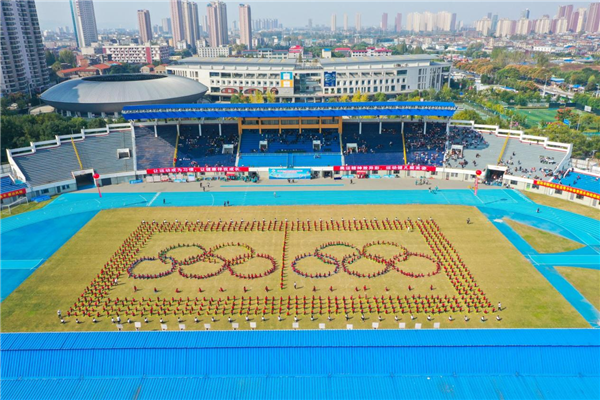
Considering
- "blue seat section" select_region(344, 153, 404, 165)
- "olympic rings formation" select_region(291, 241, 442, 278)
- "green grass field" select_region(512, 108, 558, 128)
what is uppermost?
"blue seat section" select_region(344, 153, 404, 165)

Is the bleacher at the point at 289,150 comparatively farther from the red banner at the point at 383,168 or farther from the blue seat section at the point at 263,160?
the red banner at the point at 383,168

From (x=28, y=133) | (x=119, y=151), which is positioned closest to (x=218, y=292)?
(x=119, y=151)

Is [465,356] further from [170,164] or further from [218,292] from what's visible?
[170,164]

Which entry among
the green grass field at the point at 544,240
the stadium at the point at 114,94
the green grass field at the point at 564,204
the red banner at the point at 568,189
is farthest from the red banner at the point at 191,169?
the red banner at the point at 568,189

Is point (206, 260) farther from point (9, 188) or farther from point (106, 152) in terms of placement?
point (106, 152)

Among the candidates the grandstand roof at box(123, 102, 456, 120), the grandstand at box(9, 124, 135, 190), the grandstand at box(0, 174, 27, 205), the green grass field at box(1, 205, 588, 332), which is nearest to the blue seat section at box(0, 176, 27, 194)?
the grandstand at box(0, 174, 27, 205)

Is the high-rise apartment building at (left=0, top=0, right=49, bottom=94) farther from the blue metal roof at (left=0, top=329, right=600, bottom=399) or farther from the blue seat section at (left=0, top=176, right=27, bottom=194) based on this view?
the blue metal roof at (left=0, top=329, right=600, bottom=399)
